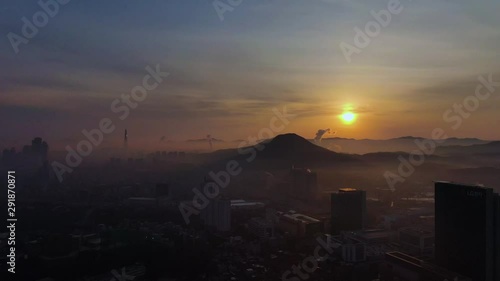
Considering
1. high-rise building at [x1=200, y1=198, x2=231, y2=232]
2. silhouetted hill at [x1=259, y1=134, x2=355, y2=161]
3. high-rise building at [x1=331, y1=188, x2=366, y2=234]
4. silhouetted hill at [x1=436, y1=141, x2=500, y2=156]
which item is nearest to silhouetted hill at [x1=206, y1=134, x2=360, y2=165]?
silhouetted hill at [x1=259, y1=134, x2=355, y2=161]

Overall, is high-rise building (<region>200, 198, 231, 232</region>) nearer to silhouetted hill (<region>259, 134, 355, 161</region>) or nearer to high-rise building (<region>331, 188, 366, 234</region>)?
high-rise building (<region>331, 188, 366, 234</region>)

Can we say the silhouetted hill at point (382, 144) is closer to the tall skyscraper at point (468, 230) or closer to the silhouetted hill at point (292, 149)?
the silhouetted hill at point (292, 149)

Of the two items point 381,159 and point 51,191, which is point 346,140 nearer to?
point 381,159

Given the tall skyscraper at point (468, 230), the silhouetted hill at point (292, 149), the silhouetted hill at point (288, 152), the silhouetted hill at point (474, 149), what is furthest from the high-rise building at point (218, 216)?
the silhouetted hill at point (474, 149)

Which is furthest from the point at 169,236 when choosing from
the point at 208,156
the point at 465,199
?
the point at 208,156

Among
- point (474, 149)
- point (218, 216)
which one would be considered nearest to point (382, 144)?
point (474, 149)

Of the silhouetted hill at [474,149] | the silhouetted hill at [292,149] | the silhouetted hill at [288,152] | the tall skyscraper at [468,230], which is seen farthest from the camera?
the silhouetted hill at [292,149]
